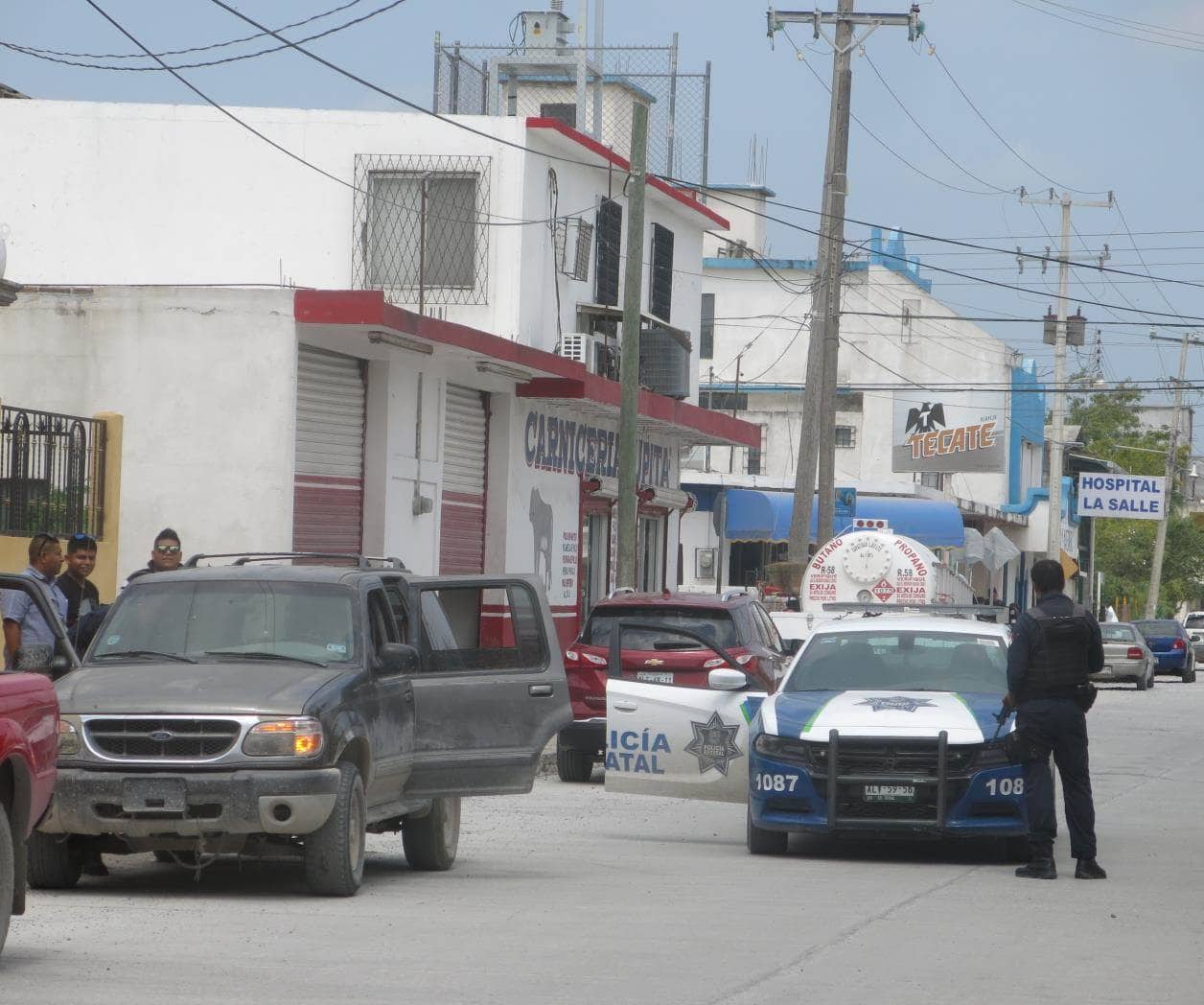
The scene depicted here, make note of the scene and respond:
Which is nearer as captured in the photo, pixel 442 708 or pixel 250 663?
pixel 250 663

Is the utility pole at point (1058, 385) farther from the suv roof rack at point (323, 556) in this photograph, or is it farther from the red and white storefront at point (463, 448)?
the suv roof rack at point (323, 556)

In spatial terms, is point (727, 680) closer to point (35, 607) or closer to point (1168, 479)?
point (35, 607)

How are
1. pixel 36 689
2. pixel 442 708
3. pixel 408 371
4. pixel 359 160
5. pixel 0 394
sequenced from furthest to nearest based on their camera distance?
pixel 359 160, pixel 408 371, pixel 0 394, pixel 442 708, pixel 36 689

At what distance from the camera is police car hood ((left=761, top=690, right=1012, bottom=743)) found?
12875mm

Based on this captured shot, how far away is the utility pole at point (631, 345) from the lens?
24.7m

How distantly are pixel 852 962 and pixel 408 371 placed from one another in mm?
17138

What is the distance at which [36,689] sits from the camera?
8.55 meters

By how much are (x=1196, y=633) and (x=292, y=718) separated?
54620mm

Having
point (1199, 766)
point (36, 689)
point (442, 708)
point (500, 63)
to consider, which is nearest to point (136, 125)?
point (500, 63)

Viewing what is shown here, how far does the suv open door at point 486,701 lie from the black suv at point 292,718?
0.04 ft

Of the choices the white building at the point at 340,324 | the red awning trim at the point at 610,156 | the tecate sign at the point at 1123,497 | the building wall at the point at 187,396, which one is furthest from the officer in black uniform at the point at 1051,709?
the tecate sign at the point at 1123,497

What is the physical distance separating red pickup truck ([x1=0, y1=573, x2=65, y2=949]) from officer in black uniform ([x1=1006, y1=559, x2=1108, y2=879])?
5835 millimetres

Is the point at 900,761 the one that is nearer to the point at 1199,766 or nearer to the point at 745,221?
the point at 1199,766

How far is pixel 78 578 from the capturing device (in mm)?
15094
